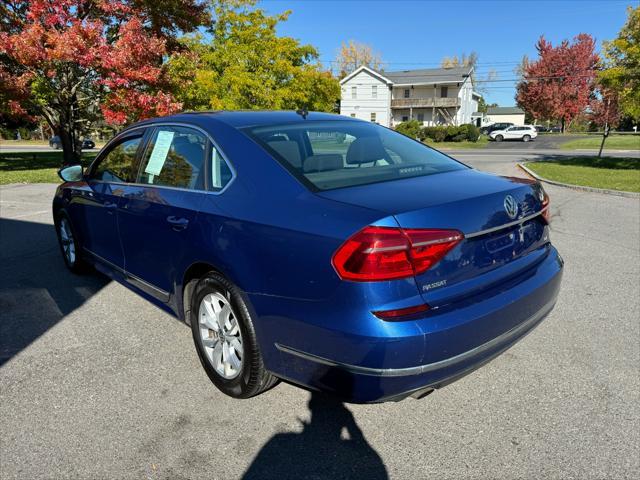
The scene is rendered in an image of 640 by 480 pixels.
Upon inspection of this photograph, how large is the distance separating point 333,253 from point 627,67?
17.1 metres

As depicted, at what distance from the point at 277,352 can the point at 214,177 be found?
1111mm

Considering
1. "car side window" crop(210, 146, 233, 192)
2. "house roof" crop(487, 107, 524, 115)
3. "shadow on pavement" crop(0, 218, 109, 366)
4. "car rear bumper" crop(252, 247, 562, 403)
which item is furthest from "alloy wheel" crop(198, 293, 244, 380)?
"house roof" crop(487, 107, 524, 115)

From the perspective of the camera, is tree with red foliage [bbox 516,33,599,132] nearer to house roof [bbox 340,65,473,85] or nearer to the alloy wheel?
house roof [bbox 340,65,473,85]

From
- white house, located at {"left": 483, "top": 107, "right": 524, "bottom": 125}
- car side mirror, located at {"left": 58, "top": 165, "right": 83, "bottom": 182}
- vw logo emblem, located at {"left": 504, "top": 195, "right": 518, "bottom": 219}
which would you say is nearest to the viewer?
vw logo emblem, located at {"left": 504, "top": 195, "right": 518, "bottom": 219}

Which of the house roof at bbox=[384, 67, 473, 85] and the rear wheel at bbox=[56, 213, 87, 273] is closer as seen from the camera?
the rear wheel at bbox=[56, 213, 87, 273]

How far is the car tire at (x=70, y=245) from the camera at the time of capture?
4.91 meters

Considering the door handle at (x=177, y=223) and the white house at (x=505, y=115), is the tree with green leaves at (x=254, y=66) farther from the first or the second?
the white house at (x=505, y=115)

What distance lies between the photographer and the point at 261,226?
7.98 ft

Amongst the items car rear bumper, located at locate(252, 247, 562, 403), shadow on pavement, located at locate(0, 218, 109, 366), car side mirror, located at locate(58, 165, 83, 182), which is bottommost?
shadow on pavement, located at locate(0, 218, 109, 366)

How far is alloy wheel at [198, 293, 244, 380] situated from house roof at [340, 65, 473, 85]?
187 ft

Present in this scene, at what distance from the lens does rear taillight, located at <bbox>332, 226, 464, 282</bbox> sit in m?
2.06

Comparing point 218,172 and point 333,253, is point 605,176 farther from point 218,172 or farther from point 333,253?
point 333,253

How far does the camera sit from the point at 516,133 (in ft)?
Answer: 158

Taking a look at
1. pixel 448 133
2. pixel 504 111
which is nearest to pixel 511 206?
pixel 448 133
